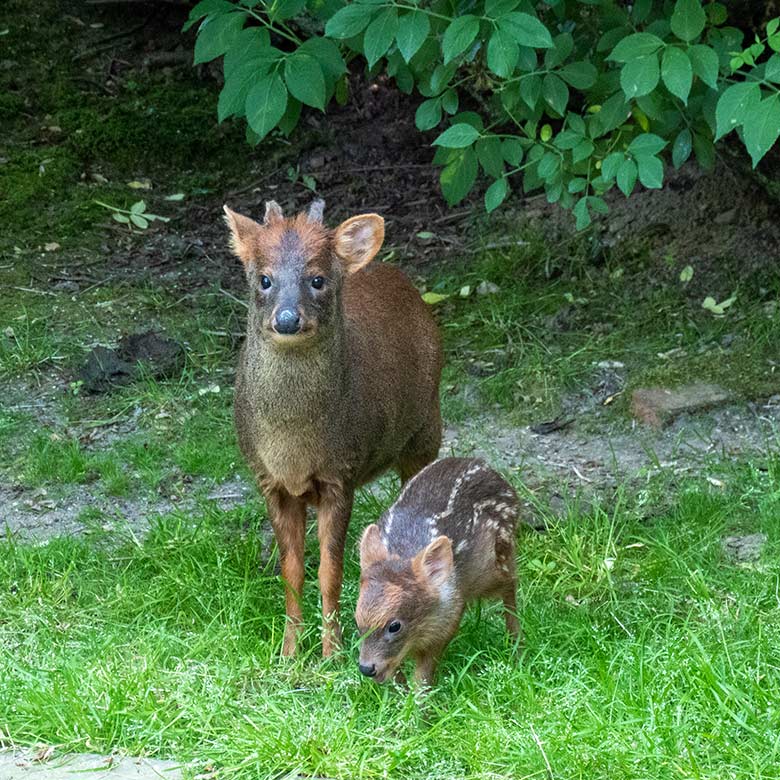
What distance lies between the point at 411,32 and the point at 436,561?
1999 mm

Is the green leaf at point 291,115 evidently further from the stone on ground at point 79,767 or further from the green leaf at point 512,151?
the stone on ground at point 79,767

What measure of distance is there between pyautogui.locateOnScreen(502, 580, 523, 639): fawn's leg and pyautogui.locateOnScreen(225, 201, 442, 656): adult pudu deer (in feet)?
2.06

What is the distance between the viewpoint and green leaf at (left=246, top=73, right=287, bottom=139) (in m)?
5.77

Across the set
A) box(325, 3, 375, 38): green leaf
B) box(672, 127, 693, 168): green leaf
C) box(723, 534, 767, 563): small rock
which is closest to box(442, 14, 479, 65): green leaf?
box(325, 3, 375, 38): green leaf

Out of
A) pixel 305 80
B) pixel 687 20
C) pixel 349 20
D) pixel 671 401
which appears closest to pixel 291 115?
pixel 305 80

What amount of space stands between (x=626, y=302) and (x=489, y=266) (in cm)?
92

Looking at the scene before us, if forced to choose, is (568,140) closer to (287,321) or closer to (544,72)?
(544,72)

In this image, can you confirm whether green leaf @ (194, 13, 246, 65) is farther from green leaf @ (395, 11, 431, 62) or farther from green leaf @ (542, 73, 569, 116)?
green leaf @ (542, 73, 569, 116)

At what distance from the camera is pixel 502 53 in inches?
216

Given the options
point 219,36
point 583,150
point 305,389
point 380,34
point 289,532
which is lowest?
point 289,532

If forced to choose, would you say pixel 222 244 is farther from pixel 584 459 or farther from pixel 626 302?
pixel 584 459

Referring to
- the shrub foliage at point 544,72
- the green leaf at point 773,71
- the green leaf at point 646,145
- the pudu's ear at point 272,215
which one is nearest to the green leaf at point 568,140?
the shrub foliage at point 544,72

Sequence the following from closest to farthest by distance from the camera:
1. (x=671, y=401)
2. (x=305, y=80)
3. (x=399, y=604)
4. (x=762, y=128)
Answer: (x=399, y=604), (x=762, y=128), (x=305, y=80), (x=671, y=401)

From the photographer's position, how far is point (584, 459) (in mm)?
7211
